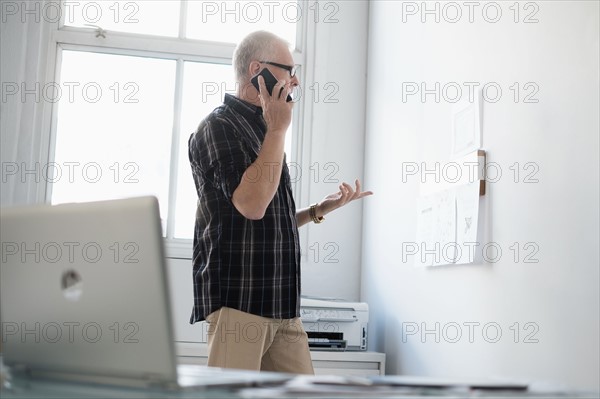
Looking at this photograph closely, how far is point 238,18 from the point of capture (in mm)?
4598

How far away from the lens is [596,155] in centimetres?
201

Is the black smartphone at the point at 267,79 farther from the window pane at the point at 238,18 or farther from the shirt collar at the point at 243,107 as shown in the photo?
the window pane at the point at 238,18

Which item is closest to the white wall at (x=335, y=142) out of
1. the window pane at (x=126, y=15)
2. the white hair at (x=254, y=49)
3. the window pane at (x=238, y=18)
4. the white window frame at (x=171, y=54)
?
the white window frame at (x=171, y=54)

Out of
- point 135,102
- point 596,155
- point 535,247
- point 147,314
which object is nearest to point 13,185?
point 135,102

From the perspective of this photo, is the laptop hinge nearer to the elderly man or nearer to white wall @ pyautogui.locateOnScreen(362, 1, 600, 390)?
the elderly man

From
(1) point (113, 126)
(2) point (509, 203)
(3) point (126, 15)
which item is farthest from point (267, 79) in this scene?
(3) point (126, 15)

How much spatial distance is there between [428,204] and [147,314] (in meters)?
2.39

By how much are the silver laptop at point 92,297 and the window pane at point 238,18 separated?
3.50 metres

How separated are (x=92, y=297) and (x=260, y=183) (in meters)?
0.85

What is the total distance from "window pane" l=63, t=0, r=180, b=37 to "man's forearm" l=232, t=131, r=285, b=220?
2.77 m

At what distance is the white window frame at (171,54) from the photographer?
429 cm

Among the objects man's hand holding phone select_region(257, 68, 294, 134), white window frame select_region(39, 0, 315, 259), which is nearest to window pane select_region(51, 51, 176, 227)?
white window frame select_region(39, 0, 315, 259)

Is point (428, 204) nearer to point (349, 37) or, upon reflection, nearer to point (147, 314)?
point (349, 37)

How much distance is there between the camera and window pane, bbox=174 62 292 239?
432 centimetres
